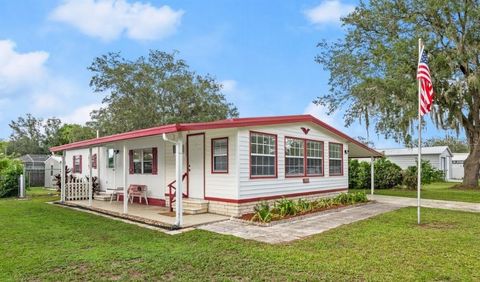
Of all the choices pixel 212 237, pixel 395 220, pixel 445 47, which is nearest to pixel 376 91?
pixel 445 47

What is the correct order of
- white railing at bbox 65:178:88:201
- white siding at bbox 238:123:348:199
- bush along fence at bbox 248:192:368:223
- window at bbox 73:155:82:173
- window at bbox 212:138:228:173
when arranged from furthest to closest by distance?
window at bbox 73:155:82:173 < white railing at bbox 65:178:88:201 < window at bbox 212:138:228:173 < white siding at bbox 238:123:348:199 < bush along fence at bbox 248:192:368:223

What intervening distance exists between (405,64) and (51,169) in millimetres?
21650

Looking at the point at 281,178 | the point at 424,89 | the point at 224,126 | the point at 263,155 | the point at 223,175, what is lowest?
the point at 281,178

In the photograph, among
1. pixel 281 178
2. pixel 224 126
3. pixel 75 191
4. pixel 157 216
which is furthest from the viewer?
pixel 75 191

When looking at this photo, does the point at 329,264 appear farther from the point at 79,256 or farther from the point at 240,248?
the point at 79,256

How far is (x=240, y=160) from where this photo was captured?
910 centimetres

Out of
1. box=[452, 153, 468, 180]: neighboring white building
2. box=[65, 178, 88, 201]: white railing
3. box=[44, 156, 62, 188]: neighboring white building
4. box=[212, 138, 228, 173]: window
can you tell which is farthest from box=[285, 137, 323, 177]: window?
box=[452, 153, 468, 180]: neighboring white building

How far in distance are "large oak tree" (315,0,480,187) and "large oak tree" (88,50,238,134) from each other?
8670 millimetres

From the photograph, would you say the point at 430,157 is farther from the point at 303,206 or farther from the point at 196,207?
the point at 196,207

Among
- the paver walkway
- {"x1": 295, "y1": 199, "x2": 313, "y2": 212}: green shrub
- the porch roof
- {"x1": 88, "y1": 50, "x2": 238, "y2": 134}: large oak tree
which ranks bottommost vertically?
the paver walkway

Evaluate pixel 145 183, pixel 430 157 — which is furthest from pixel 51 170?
pixel 430 157

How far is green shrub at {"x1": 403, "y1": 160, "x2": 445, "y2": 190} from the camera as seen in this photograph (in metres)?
18.5

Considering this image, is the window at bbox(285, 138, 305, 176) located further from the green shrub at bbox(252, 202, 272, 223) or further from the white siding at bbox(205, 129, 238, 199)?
the white siding at bbox(205, 129, 238, 199)

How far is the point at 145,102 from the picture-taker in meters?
24.0
